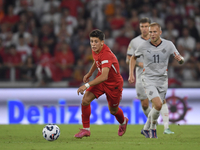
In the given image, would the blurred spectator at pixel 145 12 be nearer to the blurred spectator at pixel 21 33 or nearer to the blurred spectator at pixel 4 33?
the blurred spectator at pixel 21 33

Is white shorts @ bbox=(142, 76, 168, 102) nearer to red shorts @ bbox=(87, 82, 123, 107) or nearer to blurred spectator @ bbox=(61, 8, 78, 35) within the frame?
red shorts @ bbox=(87, 82, 123, 107)

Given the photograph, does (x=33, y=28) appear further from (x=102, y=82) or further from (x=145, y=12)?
(x=102, y=82)

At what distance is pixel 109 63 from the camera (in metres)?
6.37

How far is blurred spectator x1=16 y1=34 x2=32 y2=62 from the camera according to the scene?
38.9 feet

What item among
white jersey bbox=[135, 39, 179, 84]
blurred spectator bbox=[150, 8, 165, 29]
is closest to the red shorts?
white jersey bbox=[135, 39, 179, 84]

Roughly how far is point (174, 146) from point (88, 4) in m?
9.14

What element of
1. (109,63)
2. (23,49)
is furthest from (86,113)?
(23,49)

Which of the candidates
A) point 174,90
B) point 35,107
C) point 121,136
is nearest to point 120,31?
point 174,90

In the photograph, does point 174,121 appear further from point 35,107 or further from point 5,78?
point 5,78

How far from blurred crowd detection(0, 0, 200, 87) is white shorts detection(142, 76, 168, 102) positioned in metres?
4.09

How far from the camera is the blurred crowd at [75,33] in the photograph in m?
10.9

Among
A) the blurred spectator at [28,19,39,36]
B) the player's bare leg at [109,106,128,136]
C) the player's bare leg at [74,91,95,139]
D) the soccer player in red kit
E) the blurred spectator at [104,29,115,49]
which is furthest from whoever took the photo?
the blurred spectator at [28,19,39,36]

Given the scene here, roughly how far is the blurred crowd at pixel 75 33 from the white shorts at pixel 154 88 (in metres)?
4.09

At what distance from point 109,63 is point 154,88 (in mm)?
940
